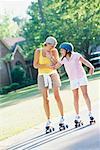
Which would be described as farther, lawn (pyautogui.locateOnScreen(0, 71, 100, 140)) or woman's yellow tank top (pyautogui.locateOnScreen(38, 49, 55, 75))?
lawn (pyautogui.locateOnScreen(0, 71, 100, 140))

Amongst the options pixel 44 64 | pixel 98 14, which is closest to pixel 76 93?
pixel 44 64

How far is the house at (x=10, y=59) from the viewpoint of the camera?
31306mm

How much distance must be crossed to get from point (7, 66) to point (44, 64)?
87.8 feet

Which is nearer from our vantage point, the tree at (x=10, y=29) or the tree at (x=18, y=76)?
the tree at (x=18, y=76)

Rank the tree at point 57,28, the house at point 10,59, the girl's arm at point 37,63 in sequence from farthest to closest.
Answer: the house at point 10,59, the tree at point 57,28, the girl's arm at point 37,63

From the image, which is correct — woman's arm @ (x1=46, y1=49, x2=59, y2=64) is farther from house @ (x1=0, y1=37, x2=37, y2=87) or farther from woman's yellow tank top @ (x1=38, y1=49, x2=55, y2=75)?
house @ (x1=0, y1=37, x2=37, y2=87)

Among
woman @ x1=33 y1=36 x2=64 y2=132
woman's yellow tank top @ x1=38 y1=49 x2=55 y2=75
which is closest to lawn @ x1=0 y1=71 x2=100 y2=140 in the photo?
woman @ x1=33 y1=36 x2=64 y2=132

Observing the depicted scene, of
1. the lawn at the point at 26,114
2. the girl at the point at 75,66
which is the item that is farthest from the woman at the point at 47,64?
the lawn at the point at 26,114

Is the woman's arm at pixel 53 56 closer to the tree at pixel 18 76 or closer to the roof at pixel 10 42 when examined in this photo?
the tree at pixel 18 76

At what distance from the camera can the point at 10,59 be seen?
33.0m

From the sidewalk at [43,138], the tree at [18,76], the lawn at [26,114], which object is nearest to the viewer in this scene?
the sidewalk at [43,138]

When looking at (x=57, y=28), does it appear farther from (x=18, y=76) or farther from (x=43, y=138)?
(x=43, y=138)

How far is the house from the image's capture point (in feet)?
103

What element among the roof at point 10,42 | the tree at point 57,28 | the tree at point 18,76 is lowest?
the tree at point 18,76
